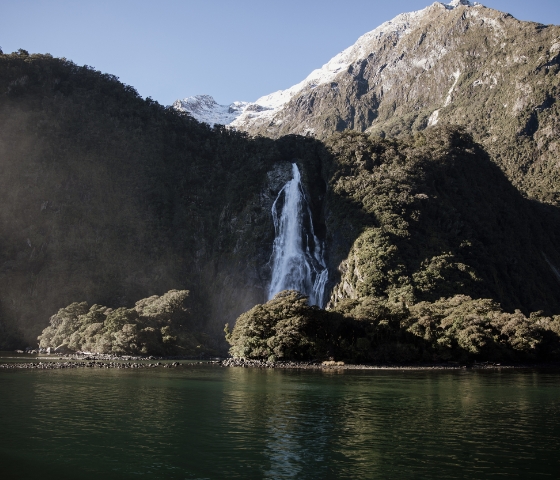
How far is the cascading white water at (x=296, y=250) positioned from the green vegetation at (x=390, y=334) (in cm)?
3057

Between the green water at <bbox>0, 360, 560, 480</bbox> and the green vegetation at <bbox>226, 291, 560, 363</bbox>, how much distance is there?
19.0 meters

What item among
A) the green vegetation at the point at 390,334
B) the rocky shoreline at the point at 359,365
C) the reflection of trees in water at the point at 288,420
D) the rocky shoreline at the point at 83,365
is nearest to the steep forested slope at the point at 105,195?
the green vegetation at the point at 390,334

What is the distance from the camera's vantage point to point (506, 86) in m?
188

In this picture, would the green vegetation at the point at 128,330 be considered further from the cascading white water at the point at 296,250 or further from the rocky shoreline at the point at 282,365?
the cascading white water at the point at 296,250

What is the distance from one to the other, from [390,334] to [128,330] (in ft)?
115

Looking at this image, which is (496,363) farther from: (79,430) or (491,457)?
(79,430)

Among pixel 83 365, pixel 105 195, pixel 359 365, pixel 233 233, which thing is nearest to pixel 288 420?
pixel 359 365

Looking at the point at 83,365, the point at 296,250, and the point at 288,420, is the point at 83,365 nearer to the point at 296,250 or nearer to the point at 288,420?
the point at 288,420

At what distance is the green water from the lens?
23578 mm

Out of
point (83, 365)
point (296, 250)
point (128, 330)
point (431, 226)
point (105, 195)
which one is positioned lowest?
point (83, 365)

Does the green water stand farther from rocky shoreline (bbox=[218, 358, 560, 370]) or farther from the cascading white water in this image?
the cascading white water

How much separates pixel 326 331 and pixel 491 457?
4879 cm

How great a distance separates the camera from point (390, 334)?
73.9 metres

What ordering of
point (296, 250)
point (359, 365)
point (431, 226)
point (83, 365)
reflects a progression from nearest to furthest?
1. point (83, 365)
2. point (359, 365)
3. point (431, 226)
4. point (296, 250)
